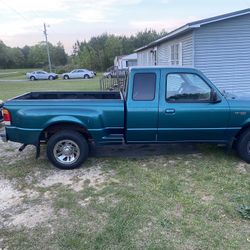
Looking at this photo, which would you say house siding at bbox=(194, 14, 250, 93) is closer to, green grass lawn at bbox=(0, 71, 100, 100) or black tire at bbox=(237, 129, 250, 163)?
black tire at bbox=(237, 129, 250, 163)

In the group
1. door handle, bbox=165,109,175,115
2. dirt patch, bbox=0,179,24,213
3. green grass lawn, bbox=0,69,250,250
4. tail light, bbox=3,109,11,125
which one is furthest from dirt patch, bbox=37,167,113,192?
door handle, bbox=165,109,175,115

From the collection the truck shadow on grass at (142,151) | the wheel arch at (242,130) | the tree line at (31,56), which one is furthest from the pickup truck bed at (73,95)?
the tree line at (31,56)

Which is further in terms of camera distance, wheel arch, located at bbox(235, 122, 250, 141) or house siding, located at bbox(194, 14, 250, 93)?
house siding, located at bbox(194, 14, 250, 93)

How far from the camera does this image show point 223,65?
487 inches

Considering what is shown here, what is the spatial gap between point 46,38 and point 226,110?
2184 inches

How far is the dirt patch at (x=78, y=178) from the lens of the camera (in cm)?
475

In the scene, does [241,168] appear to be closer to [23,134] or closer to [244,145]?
[244,145]

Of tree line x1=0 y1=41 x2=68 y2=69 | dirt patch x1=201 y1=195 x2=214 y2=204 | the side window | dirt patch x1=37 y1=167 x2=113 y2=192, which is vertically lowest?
tree line x1=0 y1=41 x2=68 y2=69

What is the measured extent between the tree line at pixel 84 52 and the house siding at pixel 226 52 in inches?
1966

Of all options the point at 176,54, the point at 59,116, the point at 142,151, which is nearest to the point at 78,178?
the point at 59,116

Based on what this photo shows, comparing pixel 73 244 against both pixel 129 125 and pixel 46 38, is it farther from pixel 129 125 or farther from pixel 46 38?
pixel 46 38

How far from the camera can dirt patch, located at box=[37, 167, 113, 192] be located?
15.6 ft

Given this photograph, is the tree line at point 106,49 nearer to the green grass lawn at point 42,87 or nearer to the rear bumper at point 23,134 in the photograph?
the green grass lawn at point 42,87

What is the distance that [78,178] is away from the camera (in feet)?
16.4
